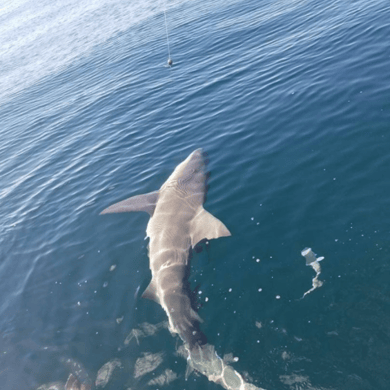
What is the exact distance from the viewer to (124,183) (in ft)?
59.7

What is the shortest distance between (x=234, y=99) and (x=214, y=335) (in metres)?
14.9

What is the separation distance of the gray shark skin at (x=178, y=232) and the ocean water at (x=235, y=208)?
16.1 inches

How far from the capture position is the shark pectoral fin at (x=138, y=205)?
14887mm

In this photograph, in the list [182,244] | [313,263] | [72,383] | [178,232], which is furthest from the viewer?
[178,232]

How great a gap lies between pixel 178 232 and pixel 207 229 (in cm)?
101

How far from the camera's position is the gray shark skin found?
35.0 ft

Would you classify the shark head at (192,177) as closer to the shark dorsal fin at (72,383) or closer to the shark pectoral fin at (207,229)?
the shark pectoral fin at (207,229)

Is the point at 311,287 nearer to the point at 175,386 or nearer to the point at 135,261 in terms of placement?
the point at 175,386

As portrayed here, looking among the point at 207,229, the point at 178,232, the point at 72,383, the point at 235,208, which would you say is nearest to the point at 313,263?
the point at 207,229

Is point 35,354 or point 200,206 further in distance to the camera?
point 200,206

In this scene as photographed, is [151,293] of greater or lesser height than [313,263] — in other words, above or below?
above

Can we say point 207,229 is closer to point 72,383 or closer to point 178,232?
point 178,232

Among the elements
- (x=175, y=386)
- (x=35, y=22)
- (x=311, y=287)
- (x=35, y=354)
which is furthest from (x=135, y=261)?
(x=35, y=22)

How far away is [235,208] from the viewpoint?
14.0 m
